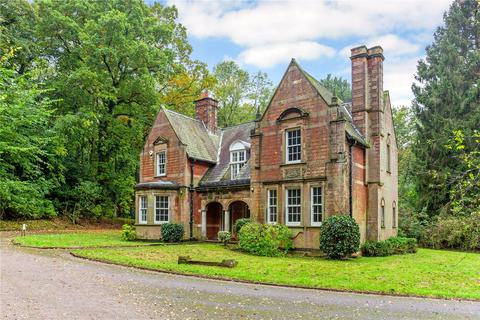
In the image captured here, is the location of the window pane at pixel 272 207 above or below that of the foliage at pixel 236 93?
below

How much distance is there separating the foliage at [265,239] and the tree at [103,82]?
1689 cm

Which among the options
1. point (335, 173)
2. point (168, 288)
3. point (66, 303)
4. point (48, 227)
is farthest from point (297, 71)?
point (48, 227)

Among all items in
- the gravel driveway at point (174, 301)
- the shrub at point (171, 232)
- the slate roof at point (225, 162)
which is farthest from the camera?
the slate roof at point (225, 162)

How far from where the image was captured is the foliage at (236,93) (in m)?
51.5

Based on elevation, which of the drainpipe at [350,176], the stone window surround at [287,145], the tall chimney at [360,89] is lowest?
the drainpipe at [350,176]

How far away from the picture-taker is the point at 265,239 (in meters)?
19.4

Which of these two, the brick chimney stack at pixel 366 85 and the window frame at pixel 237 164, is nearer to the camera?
the brick chimney stack at pixel 366 85

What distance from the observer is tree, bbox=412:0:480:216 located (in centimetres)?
3231

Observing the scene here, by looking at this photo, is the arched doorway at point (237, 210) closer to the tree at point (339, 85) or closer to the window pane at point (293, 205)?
the window pane at point (293, 205)

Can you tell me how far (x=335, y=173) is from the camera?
779 inches

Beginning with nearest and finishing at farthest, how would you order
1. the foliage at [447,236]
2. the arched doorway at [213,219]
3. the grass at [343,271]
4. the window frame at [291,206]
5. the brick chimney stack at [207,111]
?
the grass at [343,271]
the window frame at [291,206]
the foliage at [447,236]
the arched doorway at [213,219]
the brick chimney stack at [207,111]

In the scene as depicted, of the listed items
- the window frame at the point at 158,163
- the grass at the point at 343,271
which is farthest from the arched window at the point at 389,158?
the window frame at the point at 158,163

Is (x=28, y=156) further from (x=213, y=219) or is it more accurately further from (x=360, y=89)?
(x=360, y=89)

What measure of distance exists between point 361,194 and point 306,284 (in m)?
10.9
